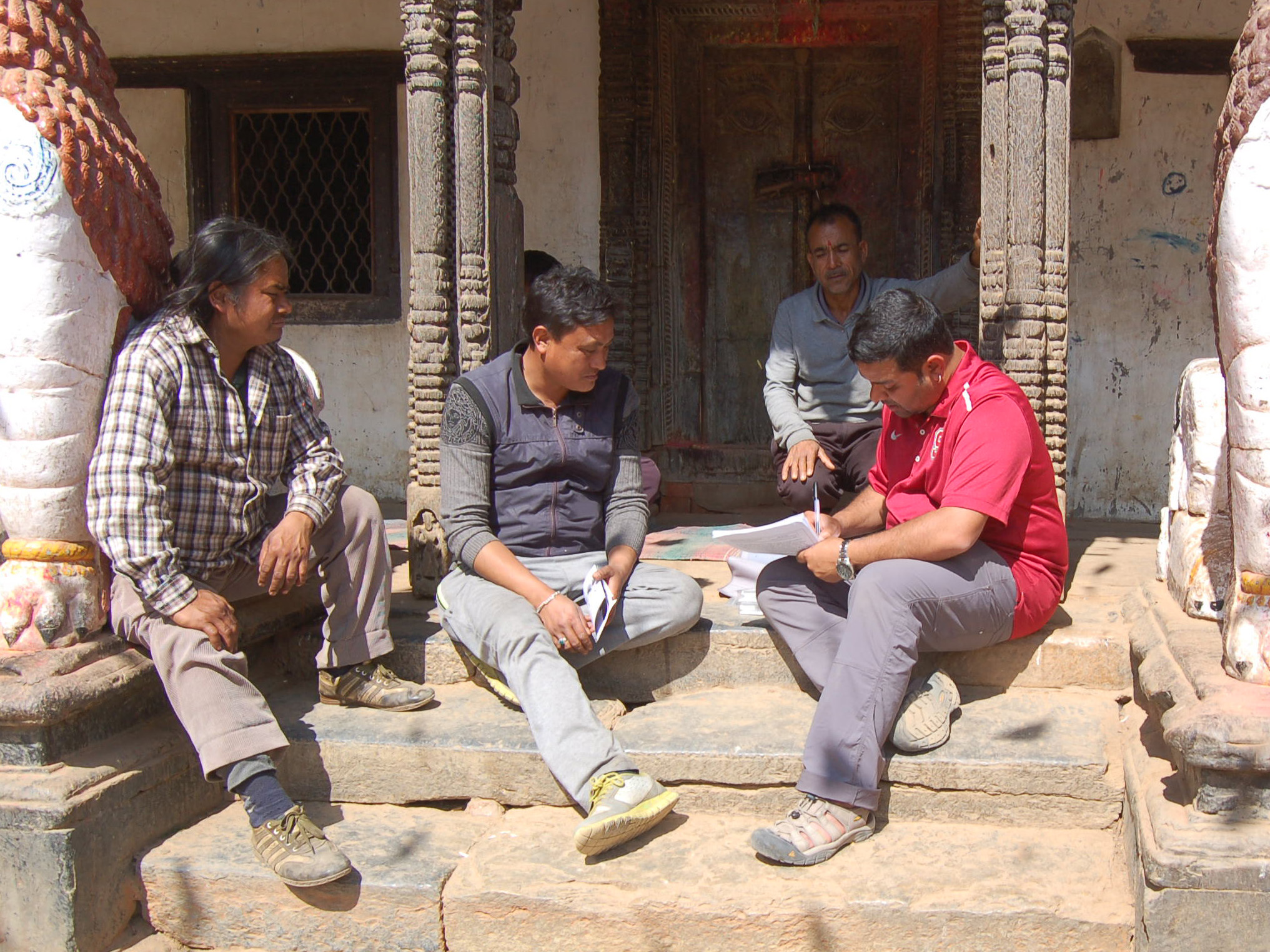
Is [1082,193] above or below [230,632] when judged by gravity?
above

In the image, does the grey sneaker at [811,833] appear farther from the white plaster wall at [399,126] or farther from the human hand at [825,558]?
the white plaster wall at [399,126]

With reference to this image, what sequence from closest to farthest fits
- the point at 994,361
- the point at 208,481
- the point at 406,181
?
the point at 208,481, the point at 994,361, the point at 406,181

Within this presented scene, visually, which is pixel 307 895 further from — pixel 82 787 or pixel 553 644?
pixel 553 644

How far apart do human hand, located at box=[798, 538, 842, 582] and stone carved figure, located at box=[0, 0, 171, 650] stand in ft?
6.84

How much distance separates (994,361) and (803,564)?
1.01m

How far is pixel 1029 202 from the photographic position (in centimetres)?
388

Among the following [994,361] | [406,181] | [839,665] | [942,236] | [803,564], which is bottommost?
[839,665]

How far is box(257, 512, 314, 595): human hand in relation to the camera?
347 cm

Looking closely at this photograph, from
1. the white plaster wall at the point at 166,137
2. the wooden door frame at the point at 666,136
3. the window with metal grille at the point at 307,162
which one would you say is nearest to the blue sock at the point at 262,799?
the wooden door frame at the point at 666,136

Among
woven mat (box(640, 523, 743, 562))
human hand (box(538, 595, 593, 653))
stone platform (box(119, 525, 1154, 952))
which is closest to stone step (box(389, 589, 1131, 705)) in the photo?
stone platform (box(119, 525, 1154, 952))

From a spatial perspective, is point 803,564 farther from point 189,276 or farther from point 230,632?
point 189,276

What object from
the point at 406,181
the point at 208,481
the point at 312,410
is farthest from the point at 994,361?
the point at 406,181

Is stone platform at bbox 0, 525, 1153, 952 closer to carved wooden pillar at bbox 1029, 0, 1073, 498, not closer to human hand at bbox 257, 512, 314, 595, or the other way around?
human hand at bbox 257, 512, 314, 595

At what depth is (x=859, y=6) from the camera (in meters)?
5.98
